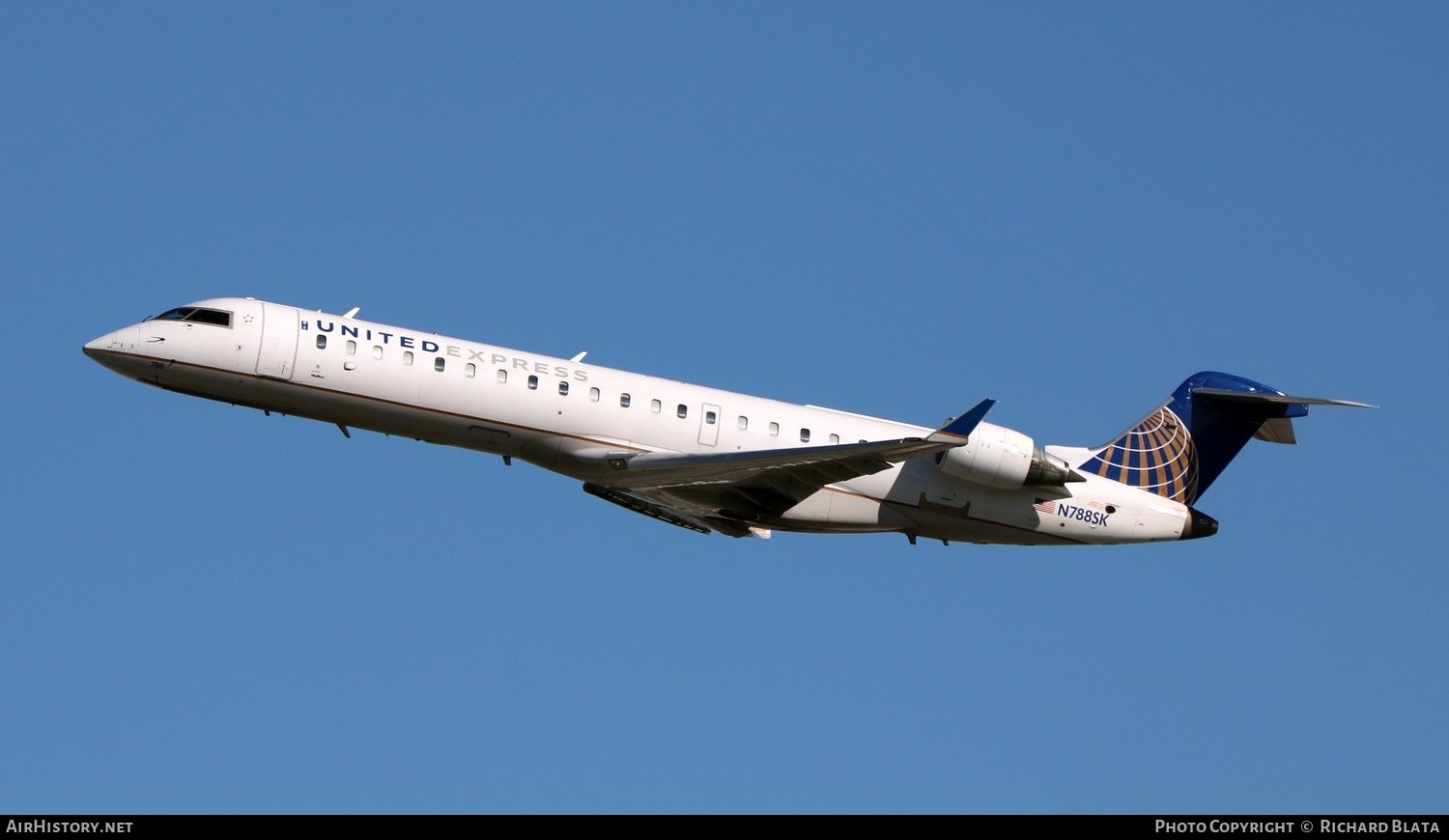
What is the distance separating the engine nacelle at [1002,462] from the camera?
2758 centimetres

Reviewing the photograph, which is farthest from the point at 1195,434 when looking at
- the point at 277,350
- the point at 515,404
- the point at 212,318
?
the point at 212,318

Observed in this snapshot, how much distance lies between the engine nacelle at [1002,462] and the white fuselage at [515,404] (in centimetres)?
12

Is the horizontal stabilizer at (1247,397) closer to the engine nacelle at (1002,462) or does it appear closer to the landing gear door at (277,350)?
the engine nacelle at (1002,462)

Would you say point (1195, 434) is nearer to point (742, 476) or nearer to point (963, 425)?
point (963, 425)

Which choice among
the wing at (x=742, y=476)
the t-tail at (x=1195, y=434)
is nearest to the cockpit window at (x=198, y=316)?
the wing at (x=742, y=476)

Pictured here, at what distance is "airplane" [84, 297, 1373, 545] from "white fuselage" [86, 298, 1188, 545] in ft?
0.07

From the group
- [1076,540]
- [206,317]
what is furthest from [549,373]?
[1076,540]

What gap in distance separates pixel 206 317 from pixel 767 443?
9.01m

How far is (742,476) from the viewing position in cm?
2684

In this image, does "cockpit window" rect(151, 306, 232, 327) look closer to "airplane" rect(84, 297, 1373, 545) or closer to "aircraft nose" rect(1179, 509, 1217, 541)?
"airplane" rect(84, 297, 1373, 545)

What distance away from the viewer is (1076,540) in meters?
29.6

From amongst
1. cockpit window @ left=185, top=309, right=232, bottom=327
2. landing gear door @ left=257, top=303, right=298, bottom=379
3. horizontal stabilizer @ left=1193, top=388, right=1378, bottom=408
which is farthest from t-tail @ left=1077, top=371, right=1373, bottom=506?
cockpit window @ left=185, top=309, right=232, bottom=327

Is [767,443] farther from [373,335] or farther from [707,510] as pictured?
[373,335]
